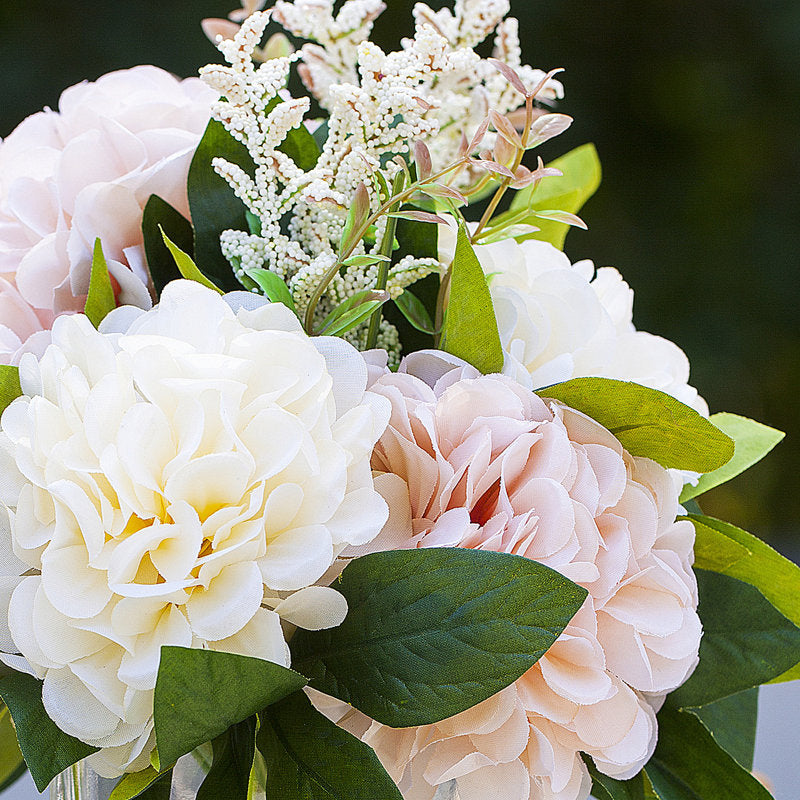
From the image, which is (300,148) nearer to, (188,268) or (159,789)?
(188,268)

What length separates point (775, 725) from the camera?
0.65 meters

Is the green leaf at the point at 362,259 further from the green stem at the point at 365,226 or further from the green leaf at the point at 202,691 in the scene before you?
the green leaf at the point at 202,691

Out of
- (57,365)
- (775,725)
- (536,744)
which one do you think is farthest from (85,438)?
(775,725)

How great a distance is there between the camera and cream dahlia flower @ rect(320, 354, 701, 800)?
10.8 inches

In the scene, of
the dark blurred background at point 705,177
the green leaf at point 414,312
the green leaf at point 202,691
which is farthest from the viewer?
the dark blurred background at point 705,177

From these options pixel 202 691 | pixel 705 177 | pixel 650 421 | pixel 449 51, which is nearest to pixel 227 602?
pixel 202 691

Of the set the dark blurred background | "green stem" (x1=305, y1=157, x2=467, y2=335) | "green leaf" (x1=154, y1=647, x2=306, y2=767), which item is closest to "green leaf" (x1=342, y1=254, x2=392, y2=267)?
"green stem" (x1=305, y1=157, x2=467, y2=335)

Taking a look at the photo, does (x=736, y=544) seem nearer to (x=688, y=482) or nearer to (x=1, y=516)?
(x=688, y=482)

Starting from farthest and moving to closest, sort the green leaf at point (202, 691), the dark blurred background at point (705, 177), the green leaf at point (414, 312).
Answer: the dark blurred background at point (705, 177), the green leaf at point (414, 312), the green leaf at point (202, 691)

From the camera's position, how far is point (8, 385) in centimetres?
29

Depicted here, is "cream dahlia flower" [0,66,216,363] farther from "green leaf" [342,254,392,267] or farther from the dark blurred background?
the dark blurred background

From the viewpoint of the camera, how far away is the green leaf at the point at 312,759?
0.26 meters

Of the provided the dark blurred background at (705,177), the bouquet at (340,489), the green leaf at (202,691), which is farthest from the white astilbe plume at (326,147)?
the dark blurred background at (705,177)

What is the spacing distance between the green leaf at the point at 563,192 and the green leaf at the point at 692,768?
0.61 ft
